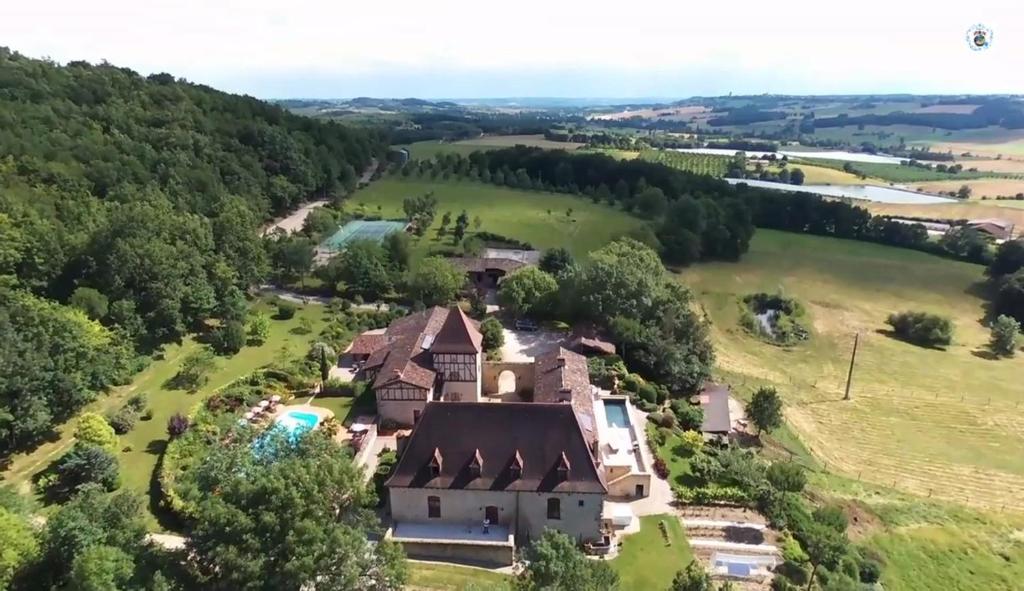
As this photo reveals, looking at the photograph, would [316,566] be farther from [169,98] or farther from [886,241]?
[886,241]

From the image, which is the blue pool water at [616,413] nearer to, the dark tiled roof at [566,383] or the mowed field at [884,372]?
the dark tiled roof at [566,383]

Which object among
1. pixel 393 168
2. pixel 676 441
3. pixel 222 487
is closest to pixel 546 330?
pixel 676 441

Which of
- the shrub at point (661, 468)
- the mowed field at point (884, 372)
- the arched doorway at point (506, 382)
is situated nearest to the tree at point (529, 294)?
the arched doorway at point (506, 382)

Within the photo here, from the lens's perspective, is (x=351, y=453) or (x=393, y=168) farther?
(x=393, y=168)

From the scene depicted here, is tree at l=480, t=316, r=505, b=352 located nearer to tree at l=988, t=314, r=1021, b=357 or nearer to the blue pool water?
the blue pool water

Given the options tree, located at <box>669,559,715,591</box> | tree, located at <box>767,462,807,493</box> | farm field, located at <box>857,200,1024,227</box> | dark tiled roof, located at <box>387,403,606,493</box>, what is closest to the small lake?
farm field, located at <box>857,200,1024,227</box>

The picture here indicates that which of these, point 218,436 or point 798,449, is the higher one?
point 218,436

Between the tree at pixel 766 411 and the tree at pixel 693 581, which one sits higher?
the tree at pixel 693 581
